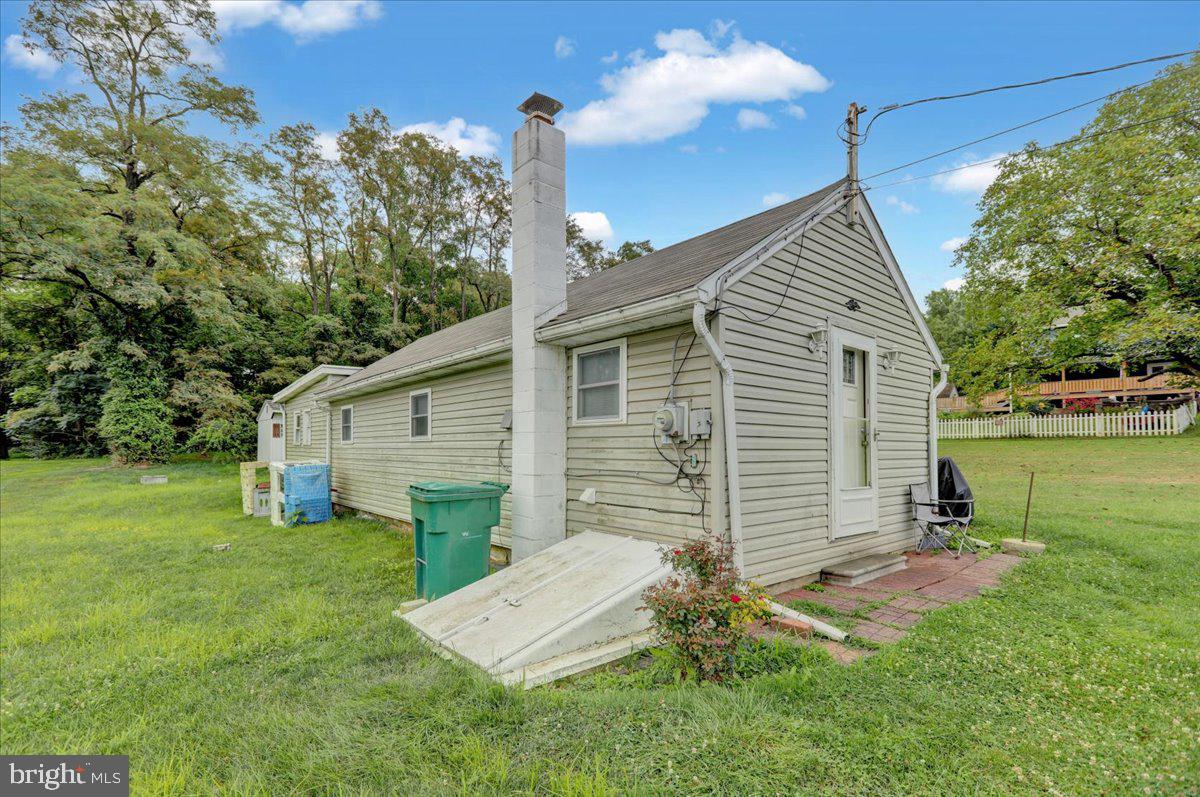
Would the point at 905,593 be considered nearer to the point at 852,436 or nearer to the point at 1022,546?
the point at 852,436

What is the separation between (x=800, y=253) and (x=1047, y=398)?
2629cm

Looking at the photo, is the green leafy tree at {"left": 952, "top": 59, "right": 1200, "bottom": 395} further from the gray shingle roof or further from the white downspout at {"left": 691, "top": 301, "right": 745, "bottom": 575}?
the white downspout at {"left": 691, "top": 301, "right": 745, "bottom": 575}

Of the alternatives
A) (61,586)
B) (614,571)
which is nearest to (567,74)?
(614,571)

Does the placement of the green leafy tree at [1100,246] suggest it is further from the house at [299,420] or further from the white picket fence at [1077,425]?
the house at [299,420]

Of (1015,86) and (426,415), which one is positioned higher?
(1015,86)

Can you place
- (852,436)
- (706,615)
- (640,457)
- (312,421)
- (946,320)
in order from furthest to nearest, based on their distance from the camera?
(946,320)
(312,421)
(852,436)
(640,457)
(706,615)

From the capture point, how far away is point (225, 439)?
746 inches

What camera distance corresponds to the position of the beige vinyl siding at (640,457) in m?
4.55

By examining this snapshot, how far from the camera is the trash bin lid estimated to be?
493 cm

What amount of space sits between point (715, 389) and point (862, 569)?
2.66m

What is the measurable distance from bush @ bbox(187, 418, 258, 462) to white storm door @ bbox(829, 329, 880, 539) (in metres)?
20.2

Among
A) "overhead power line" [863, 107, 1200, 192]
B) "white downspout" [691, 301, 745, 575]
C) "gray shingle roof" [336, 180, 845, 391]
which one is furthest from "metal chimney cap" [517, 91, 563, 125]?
"overhead power line" [863, 107, 1200, 192]

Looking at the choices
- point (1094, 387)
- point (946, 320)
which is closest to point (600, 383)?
point (1094, 387)

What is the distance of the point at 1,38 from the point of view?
16.3 metres
